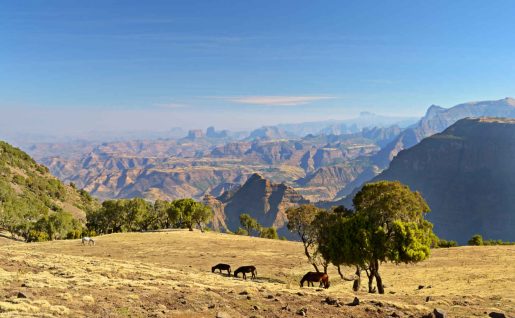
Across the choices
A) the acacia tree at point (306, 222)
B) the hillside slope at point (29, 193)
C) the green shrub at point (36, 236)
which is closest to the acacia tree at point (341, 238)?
the acacia tree at point (306, 222)

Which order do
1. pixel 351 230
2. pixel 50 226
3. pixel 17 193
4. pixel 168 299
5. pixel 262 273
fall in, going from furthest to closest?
1. pixel 17 193
2. pixel 50 226
3. pixel 262 273
4. pixel 351 230
5. pixel 168 299

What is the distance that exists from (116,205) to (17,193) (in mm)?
57909

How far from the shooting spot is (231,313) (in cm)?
2616

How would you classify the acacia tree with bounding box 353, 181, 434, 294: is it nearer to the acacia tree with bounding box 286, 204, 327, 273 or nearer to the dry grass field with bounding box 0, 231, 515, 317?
the dry grass field with bounding box 0, 231, 515, 317

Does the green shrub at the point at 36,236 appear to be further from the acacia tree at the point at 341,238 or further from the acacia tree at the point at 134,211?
the acacia tree at the point at 341,238

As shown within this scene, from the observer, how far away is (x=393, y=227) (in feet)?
136

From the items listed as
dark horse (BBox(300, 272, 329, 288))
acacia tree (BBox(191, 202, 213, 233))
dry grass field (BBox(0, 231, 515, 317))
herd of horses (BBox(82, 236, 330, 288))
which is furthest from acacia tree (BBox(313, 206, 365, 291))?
acacia tree (BBox(191, 202, 213, 233))

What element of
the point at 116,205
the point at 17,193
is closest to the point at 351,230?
the point at 116,205

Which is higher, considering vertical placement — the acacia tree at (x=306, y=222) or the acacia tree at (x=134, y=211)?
the acacia tree at (x=306, y=222)

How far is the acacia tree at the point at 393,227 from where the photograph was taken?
40844 millimetres

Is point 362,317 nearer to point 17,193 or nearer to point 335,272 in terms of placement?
point 335,272

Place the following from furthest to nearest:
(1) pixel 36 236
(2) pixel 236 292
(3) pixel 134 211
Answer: (3) pixel 134 211, (1) pixel 36 236, (2) pixel 236 292

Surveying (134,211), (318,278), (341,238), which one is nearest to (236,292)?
(318,278)

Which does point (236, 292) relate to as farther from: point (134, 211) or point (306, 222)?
point (134, 211)
